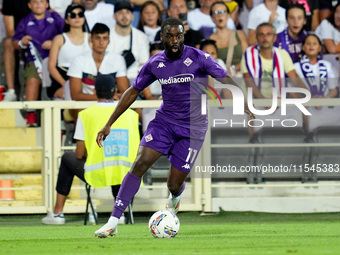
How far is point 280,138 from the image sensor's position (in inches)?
464

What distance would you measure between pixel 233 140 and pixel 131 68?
6.17 feet

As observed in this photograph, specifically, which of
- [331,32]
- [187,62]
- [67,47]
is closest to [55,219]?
[67,47]

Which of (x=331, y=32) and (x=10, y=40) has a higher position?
(x=331, y=32)

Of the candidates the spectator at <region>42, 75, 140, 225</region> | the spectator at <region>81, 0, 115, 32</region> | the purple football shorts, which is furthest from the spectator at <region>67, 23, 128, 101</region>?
the purple football shorts

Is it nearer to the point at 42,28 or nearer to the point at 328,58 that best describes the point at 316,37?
the point at 328,58

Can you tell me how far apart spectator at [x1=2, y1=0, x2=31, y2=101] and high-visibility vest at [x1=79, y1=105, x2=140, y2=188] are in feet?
8.35

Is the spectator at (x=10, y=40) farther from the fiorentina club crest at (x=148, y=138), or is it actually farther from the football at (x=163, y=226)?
the football at (x=163, y=226)

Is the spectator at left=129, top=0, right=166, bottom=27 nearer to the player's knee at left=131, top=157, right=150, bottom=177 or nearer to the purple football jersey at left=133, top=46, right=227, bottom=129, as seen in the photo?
the purple football jersey at left=133, top=46, right=227, bottom=129

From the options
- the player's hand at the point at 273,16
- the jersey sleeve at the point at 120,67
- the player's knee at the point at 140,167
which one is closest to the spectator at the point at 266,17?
the player's hand at the point at 273,16

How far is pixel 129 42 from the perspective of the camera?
12227 mm

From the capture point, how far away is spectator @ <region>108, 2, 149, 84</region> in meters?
12.2

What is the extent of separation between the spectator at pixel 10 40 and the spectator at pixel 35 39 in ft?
0.57

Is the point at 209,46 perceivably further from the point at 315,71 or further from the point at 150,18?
the point at 315,71

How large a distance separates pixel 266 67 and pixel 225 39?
877mm
